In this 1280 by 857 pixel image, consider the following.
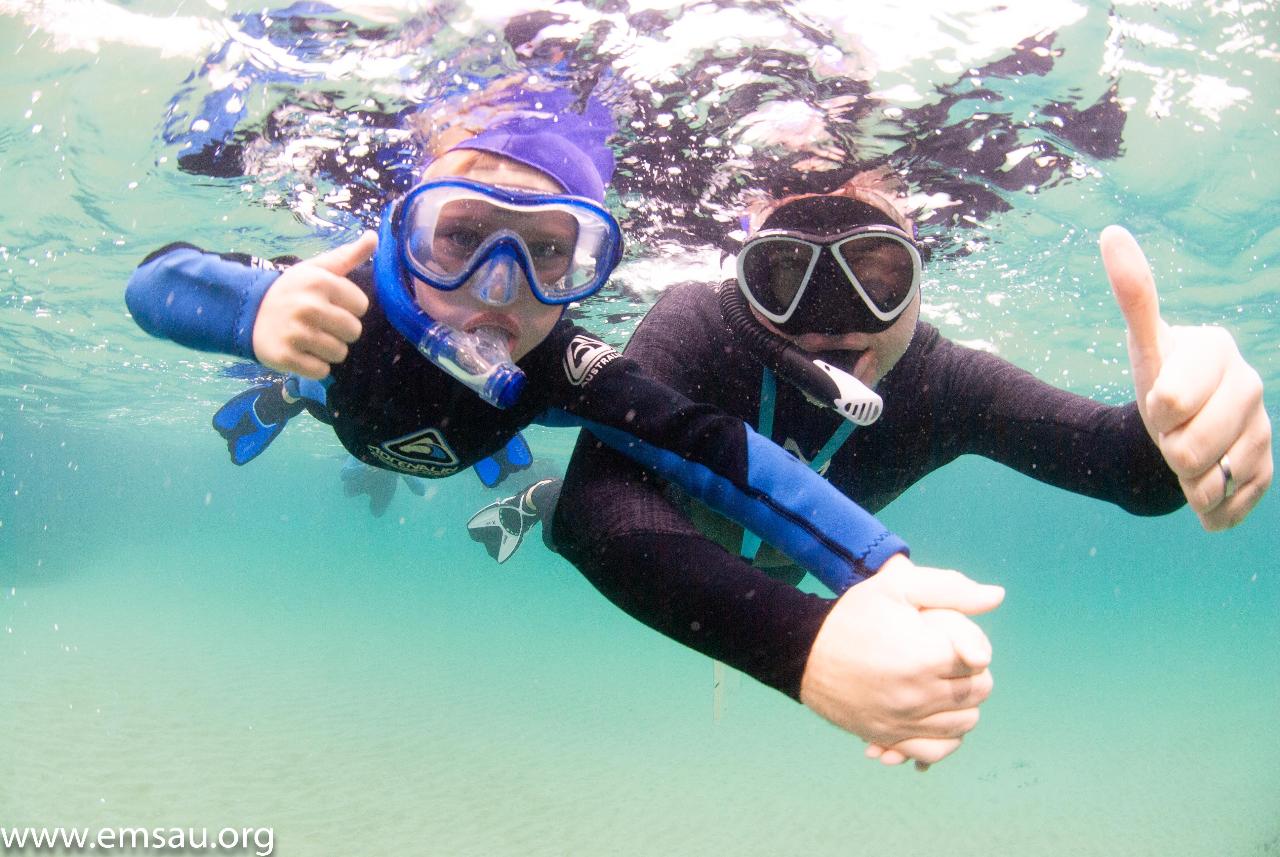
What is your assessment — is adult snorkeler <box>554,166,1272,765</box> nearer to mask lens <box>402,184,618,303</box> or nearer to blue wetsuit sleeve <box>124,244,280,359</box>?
mask lens <box>402,184,618,303</box>

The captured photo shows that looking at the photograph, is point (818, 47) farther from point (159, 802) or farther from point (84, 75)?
point (159, 802)

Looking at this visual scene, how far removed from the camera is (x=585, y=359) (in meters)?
3.21

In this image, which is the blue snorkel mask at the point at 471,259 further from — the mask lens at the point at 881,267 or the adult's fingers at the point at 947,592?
the adult's fingers at the point at 947,592

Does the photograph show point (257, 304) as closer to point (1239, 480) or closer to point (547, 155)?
point (547, 155)

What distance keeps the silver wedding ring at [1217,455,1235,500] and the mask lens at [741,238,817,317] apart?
2.12 meters

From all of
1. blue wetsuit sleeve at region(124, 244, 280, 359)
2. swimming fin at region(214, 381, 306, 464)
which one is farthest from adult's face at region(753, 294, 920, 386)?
swimming fin at region(214, 381, 306, 464)

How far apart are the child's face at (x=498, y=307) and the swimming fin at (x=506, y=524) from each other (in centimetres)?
496

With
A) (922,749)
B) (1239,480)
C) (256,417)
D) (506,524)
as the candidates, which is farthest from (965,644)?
(256,417)

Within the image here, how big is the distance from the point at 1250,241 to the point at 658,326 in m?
12.0

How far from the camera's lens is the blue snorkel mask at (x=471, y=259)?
304 cm

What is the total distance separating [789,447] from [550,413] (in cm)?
129

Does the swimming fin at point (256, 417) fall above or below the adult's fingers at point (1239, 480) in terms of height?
below

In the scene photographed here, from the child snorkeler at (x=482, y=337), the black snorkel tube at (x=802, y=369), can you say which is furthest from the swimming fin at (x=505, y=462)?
the black snorkel tube at (x=802, y=369)

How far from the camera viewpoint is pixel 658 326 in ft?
12.1
